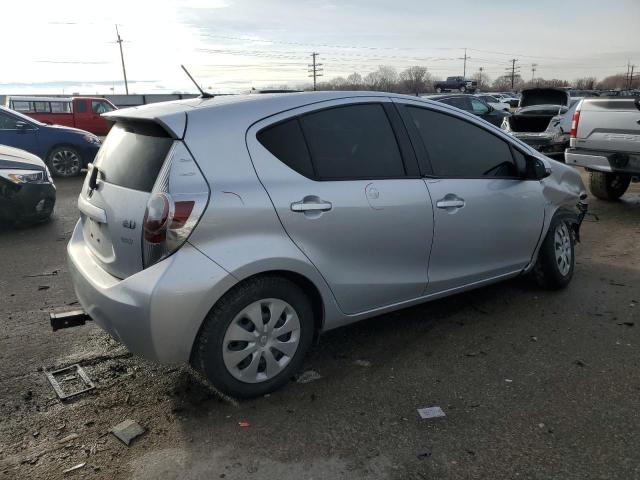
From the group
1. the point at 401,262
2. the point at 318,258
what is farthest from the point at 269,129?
the point at 401,262

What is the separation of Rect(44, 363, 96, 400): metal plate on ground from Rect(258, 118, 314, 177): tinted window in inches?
70.2

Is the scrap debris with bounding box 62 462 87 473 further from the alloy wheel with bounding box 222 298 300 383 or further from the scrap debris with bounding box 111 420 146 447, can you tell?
the alloy wheel with bounding box 222 298 300 383

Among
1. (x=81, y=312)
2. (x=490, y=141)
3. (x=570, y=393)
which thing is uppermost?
(x=490, y=141)

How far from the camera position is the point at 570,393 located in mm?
3121

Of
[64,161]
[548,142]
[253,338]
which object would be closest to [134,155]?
[253,338]

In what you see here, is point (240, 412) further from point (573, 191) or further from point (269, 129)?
point (573, 191)

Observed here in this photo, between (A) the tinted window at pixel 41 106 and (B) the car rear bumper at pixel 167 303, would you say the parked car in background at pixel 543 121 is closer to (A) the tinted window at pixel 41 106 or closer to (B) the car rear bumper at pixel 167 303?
(B) the car rear bumper at pixel 167 303

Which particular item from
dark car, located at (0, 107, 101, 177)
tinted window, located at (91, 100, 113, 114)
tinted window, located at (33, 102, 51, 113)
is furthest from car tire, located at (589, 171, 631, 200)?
tinted window, located at (33, 102, 51, 113)

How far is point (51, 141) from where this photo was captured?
11.5 m

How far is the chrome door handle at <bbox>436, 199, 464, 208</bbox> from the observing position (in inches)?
142

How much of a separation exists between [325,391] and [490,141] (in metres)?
2.29

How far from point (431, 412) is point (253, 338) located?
1.05 metres

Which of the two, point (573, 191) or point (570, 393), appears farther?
point (573, 191)

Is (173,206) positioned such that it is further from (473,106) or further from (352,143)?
(473,106)
